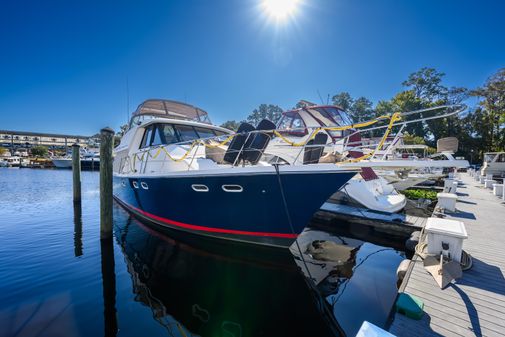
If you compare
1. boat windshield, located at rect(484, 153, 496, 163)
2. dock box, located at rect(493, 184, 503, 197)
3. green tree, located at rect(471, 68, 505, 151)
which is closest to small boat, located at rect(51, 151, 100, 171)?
dock box, located at rect(493, 184, 503, 197)

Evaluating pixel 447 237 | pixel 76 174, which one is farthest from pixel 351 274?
pixel 76 174

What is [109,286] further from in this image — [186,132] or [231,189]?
[186,132]

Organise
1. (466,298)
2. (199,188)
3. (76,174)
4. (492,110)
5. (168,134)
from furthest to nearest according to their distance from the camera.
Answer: (492,110) < (76,174) < (168,134) < (199,188) < (466,298)

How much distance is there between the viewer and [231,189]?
5598 millimetres

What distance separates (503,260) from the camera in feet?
15.7

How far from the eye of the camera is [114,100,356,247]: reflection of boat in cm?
507

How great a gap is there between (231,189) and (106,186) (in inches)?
174

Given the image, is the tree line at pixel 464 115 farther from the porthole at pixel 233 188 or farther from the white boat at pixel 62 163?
the white boat at pixel 62 163

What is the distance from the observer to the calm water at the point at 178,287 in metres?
3.90

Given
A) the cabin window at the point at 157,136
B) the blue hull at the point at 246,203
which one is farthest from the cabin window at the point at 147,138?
the blue hull at the point at 246,203

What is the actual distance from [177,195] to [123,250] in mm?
2485

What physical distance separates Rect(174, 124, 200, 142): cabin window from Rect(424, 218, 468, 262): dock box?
713cm

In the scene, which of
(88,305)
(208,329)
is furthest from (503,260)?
(88,305)

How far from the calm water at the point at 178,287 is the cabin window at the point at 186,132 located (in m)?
3.42
